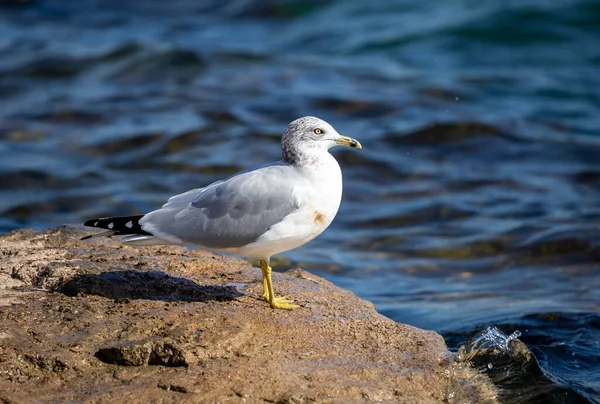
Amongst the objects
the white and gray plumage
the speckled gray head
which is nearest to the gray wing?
the white and gray plumage

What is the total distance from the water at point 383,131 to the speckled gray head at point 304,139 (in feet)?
5.19

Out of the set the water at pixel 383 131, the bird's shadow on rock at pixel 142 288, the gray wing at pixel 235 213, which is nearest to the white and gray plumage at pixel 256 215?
the gray wing at pixel 235 213

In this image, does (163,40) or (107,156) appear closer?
(107,156)

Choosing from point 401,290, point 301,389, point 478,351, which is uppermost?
point 301,389

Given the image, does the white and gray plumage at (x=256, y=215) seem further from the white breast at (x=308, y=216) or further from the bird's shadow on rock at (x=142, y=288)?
the bird's shadow on rock at (x=142, y=288)

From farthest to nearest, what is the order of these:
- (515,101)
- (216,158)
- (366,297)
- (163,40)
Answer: (163,40), (515,101), (216,158), (366,297)

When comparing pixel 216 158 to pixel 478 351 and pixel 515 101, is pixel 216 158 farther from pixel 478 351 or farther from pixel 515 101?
pixel 478 351

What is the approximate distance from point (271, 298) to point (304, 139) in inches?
34.6

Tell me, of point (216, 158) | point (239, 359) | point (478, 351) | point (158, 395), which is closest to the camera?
point (158, 395)

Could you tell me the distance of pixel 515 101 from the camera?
12.9 meters

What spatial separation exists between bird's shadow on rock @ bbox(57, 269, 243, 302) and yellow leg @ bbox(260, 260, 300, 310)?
0.18 meters

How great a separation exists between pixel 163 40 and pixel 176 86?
255 cm

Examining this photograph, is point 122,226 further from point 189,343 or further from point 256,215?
point 189,343

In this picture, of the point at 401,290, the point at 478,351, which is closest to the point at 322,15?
the point at 401,290
